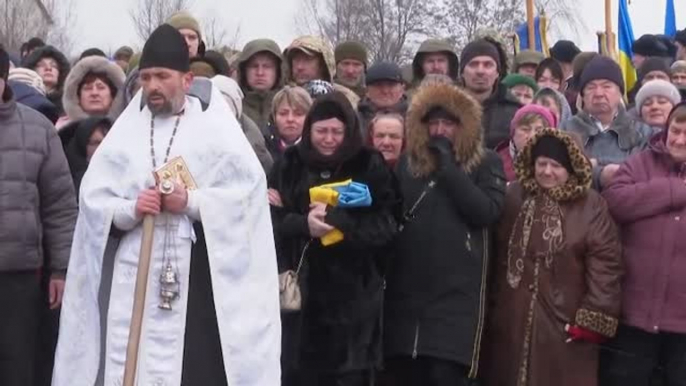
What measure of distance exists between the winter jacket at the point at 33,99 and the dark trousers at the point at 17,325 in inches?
63.7

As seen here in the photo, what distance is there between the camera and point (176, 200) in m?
5.35

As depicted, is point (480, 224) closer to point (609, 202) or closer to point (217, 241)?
point (609, 202)

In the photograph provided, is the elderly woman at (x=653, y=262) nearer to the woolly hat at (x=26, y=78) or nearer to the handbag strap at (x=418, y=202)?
the handbag strap at (x=418, y=202)

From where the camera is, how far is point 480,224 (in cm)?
646

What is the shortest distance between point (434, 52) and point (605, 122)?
1913mm

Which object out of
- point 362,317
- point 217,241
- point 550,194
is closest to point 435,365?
point 362,317

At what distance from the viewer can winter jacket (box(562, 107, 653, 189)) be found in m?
7.22

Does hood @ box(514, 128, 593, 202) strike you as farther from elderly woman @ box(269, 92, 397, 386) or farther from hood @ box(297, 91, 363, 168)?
hood @ box(297, 91, 363, 168)

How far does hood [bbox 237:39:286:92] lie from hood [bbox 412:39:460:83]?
1.26 metres

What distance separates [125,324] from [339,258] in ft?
4.67

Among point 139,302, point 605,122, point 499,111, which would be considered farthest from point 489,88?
point 139,302

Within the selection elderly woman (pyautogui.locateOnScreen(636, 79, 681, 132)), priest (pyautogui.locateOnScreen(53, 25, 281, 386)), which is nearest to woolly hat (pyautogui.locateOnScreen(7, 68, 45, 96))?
priest (pyautogui.locateOnScreen(53, 25, 281, 386))

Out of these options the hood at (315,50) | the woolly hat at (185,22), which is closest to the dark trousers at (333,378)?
the hood at (315,50)

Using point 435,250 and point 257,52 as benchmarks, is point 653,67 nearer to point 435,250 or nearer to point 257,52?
point 257,52
